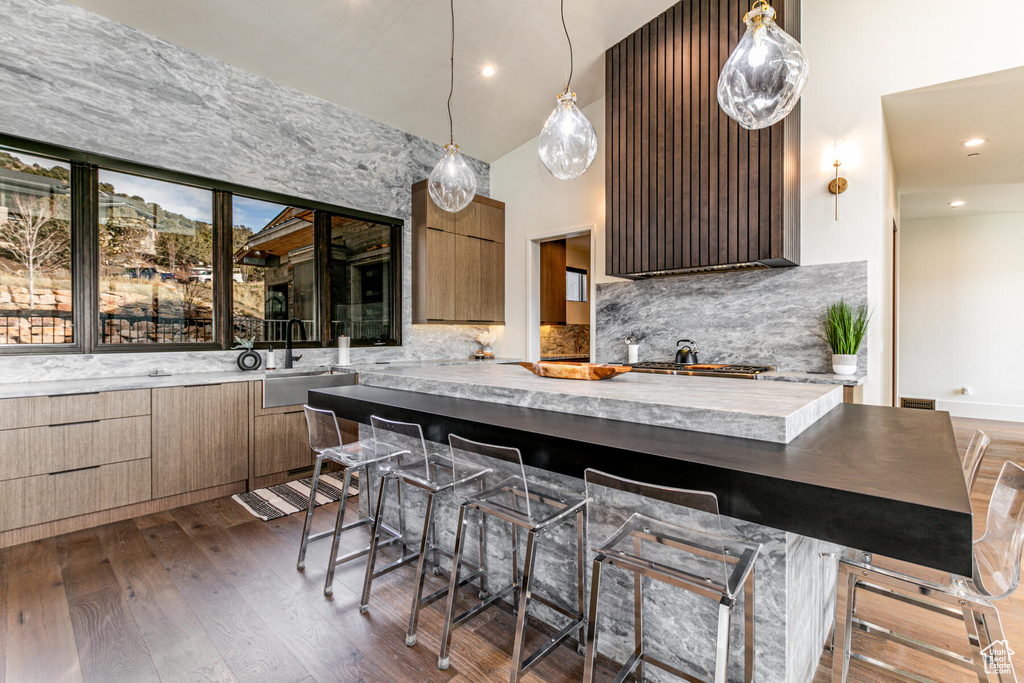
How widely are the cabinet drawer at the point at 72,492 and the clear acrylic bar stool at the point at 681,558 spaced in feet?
10.3

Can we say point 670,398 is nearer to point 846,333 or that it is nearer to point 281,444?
point 846,333

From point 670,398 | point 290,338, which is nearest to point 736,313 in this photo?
point 670,398

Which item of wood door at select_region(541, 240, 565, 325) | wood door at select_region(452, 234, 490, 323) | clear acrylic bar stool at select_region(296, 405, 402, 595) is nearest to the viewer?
clear acrylic bar stool at select_region(296, 405, 402, 595)

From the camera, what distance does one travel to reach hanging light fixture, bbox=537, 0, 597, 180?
2350 millimetres

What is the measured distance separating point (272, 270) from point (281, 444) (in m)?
1.56

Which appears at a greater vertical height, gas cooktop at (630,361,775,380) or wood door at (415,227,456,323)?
wood door at (415,227,456,323)

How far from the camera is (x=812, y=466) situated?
1.14m

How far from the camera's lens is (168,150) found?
3408mm

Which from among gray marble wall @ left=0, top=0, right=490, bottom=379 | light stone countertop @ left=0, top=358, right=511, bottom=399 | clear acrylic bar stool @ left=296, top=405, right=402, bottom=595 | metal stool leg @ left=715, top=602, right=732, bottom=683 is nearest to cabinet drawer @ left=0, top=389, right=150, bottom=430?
light stone countertop @ left=0, top=358, right=511, bottom=399

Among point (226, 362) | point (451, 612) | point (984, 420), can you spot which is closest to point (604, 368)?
point (451, 612)

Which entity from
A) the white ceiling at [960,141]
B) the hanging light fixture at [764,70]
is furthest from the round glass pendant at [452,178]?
the white ceiling at [960,141]

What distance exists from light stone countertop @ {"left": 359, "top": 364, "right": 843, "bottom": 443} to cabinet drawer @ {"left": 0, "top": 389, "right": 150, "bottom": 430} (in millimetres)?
1854

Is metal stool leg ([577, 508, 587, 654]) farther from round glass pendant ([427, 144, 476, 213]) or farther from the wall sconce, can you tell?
the wall sconce

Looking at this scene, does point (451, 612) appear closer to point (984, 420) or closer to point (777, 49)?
point (777, 49)
